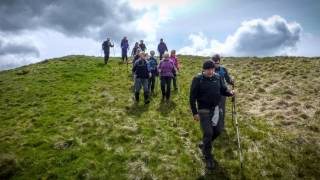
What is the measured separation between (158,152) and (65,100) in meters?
11.4

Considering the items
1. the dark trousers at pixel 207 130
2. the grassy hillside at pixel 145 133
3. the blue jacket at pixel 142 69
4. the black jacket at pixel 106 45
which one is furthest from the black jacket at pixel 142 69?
the black jacket at pixel 106 45

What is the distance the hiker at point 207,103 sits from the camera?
9.94 m

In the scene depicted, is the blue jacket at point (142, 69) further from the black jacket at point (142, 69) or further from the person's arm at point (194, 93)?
the person's arm at point (194, 93)

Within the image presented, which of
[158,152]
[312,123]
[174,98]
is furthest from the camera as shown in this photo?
[174,98]

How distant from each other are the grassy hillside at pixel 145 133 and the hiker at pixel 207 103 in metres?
0.88

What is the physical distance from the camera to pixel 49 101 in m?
21.3

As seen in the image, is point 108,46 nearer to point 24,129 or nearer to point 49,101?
point 49,101

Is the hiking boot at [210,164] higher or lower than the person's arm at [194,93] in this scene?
lower

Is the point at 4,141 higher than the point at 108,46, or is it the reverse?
the point at 108,46

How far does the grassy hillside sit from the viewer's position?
10.4m

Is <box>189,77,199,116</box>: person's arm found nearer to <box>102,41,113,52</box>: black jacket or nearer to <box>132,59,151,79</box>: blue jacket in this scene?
<box>132,59,151,79</box>: blue jacket

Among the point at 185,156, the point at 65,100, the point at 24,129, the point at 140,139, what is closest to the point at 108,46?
the point at 65,100

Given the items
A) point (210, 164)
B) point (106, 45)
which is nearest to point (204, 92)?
point (210, 164)

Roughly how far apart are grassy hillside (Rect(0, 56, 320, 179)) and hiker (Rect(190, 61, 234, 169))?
88 centimetres
